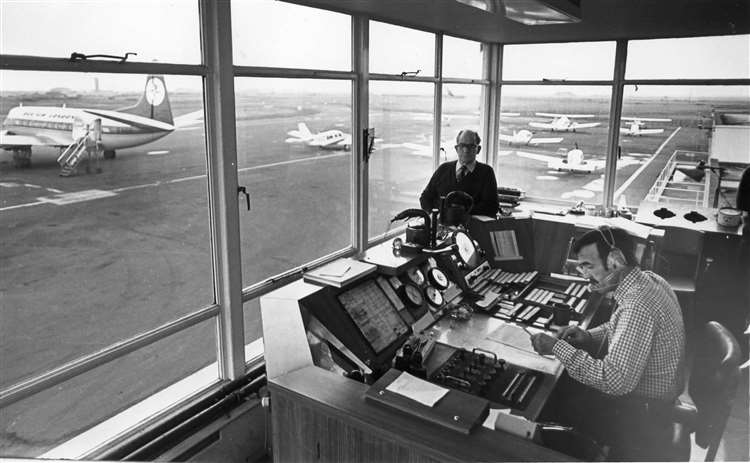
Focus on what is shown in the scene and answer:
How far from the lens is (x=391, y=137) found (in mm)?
5547

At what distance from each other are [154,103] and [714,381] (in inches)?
116

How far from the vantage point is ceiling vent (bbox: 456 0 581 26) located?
7.02 ft

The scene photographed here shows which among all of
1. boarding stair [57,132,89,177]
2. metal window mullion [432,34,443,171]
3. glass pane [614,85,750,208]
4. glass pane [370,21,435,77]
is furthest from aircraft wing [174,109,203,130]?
glass pane [614,85,750,208]

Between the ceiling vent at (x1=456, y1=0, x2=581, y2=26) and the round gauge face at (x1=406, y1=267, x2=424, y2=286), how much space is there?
1.35 meters

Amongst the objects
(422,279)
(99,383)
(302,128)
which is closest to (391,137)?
(302,128)

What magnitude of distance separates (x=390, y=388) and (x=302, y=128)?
3.15 m

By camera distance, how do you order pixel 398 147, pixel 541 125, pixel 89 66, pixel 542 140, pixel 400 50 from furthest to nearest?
pixel 542 140 < pixel 541 125 < pixel 398 147 < pixel 400 50 < pixel 89 66

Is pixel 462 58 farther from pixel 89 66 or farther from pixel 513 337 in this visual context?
pixel 89 66

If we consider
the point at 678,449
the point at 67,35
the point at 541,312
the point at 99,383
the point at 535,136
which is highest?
the point at 67,35

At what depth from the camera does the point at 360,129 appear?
4641 millimetres

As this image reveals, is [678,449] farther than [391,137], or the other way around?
[391,137]

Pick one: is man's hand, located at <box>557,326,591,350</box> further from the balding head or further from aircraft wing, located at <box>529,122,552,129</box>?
aircraft wing, located at <box>529,122,552,129</box>

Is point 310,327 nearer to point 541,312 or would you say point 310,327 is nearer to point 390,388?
point 390,388

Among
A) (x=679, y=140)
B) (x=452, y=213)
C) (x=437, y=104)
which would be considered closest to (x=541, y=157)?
(x=679, y=140)
